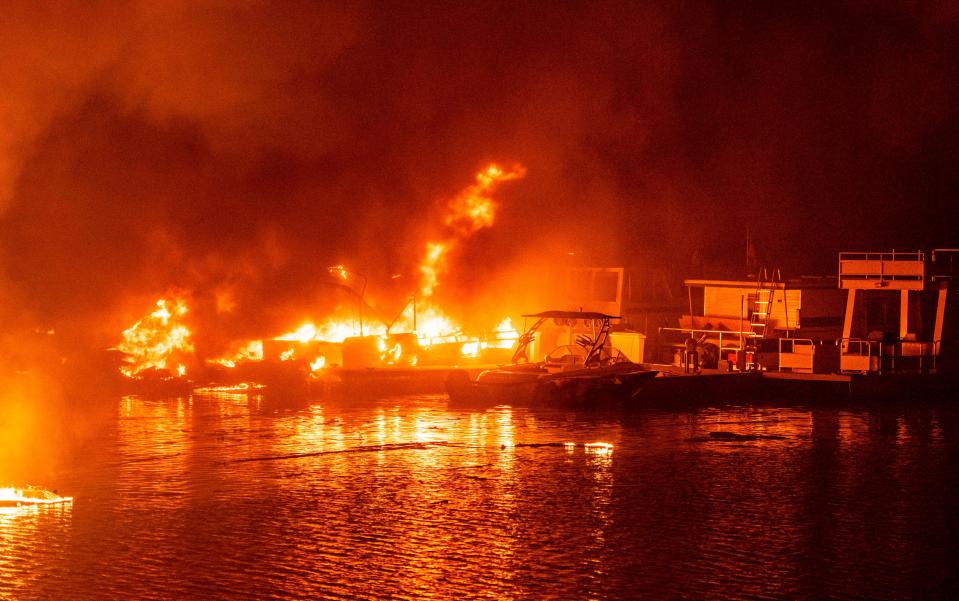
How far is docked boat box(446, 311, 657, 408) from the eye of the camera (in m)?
35.8

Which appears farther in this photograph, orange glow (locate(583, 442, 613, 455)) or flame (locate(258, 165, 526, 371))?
flame (locate(258, 165, 526, 371))

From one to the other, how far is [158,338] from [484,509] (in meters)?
28.9

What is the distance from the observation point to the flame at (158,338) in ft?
154

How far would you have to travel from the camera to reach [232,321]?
49.1 meters

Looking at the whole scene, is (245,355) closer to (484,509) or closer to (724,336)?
(724,336)

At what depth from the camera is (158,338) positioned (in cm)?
4750

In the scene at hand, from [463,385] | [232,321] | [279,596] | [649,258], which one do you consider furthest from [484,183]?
[279,596]

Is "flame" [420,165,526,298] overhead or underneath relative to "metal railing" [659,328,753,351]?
overhead

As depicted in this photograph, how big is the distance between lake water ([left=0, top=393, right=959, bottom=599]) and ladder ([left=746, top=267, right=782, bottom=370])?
6.80 m

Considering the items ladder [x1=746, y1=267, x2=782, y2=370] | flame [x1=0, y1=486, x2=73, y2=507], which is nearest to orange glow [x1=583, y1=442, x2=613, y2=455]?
flame [x1=0, y1=486, x2=73, y2=507]

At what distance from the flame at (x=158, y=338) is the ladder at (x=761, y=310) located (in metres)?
21.3

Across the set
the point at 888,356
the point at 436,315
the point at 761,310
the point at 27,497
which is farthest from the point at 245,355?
the point at 27,497

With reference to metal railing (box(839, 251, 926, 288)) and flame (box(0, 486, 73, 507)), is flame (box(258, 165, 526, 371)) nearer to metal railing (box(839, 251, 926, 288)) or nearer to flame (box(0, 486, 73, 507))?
metal railing (box(839, 251, 926, 288))

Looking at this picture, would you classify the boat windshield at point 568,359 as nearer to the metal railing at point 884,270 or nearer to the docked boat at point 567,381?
the docked boat at point 567,381
